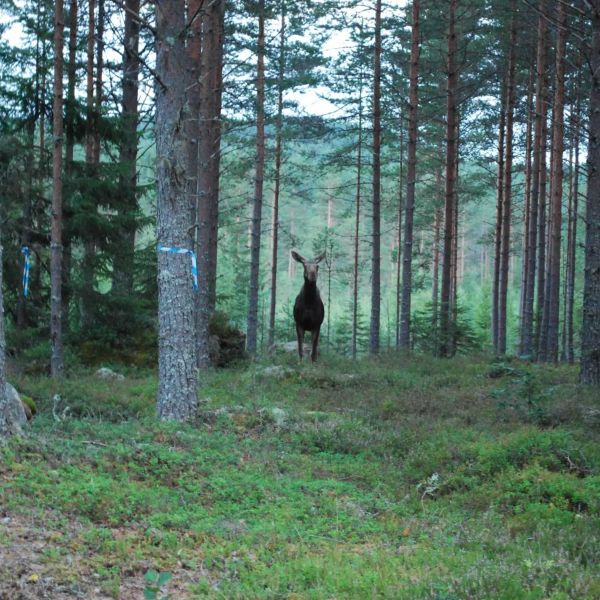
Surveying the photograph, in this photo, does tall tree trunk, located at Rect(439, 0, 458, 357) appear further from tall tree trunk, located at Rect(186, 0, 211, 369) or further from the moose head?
tall tree trunk, located at Rect(186, 0, 211, 369)

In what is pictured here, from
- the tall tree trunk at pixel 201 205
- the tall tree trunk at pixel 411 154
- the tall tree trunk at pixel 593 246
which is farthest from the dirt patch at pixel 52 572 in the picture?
the tall tree trunk at pixel 411 154

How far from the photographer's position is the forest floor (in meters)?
5.20

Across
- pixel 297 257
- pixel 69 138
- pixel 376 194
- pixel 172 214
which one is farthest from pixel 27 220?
pixel 376 194

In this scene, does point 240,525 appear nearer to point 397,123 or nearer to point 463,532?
point 463,532

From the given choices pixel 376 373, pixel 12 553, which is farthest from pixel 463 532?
pixel 376 373

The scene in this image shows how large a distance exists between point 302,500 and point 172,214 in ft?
15.9

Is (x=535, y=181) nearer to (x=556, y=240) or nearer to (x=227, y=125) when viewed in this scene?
(x=556, y=240)

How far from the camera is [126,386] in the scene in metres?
13.6

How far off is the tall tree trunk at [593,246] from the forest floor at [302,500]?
1.32 m

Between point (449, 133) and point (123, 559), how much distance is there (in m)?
19.3

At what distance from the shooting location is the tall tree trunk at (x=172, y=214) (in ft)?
33.6

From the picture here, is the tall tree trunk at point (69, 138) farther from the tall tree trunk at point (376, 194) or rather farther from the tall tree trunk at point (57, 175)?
the tall tree trunk at point (376, 194)

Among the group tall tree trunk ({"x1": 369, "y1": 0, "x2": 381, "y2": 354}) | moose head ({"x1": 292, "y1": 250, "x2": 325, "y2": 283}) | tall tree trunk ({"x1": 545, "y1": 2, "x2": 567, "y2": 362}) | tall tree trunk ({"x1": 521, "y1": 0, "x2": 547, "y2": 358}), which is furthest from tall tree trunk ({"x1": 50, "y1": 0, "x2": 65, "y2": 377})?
tall tree trunk ({"x1": 545, "y1": 2, "x2": 567, "y2": 362})

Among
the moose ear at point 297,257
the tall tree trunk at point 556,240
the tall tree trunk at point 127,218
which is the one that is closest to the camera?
the tall tree trunk at point 127,218
